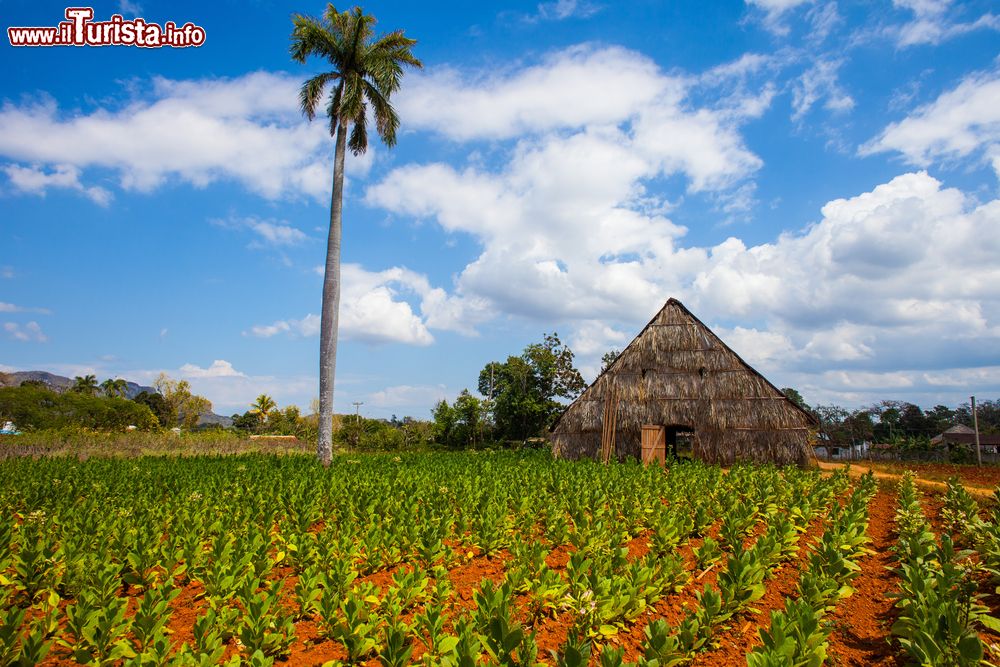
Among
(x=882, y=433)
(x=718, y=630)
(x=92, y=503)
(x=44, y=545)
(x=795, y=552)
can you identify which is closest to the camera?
(x=718, y=630)

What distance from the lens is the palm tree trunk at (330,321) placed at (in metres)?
19.8

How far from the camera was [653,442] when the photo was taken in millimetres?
21125

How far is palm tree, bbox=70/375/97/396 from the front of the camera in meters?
68.5

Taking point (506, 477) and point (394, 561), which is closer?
point (394, 561)

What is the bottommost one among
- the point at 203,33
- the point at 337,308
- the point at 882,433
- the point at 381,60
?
the point at 882,433

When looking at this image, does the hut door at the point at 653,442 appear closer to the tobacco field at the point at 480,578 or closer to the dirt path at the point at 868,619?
the tobacco field at the point at 480,578

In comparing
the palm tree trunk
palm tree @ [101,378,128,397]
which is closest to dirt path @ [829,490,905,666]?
the palm tree trunk

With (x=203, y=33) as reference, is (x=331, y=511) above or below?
below

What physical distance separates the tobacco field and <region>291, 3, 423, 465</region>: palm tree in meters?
8.90

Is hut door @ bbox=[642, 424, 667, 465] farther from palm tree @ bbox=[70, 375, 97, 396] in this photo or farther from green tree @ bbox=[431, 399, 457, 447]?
palm tree @ bbox=[70, 375, 97, 396]

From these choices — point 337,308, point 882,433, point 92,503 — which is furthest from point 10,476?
point 882,433

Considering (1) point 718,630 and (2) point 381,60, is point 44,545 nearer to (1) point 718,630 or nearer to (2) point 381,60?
(1) point 718,630

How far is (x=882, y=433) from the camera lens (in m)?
65.3

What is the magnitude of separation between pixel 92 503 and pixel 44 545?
133 inches
